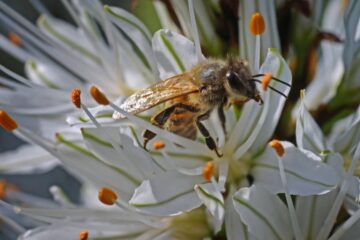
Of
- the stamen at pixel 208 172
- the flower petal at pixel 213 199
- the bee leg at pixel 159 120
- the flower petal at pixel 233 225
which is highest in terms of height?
the bee leg at pixel 159 120

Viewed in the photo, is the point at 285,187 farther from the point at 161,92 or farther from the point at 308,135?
the point at 161,92

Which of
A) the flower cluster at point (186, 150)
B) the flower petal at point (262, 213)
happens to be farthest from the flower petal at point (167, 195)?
the flower petal at point (262, 213)

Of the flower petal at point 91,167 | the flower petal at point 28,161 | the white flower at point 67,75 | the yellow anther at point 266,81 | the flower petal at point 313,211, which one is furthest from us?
the flower petal at point 28,161

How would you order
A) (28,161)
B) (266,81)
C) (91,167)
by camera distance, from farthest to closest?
(28,161) < (91,167) < (266,81)

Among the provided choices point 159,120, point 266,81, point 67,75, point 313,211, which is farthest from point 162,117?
point 67,75

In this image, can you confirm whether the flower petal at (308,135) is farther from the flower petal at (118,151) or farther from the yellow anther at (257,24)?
the flower petal at (118,151)

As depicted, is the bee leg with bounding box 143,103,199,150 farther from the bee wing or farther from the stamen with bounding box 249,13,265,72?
the stamen with bounding box 249,13,265,72
